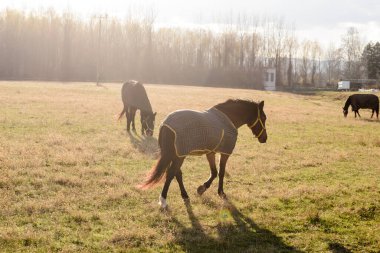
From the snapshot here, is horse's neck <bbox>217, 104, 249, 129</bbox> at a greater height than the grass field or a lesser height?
greater

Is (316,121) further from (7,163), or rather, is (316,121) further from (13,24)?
(13,24)

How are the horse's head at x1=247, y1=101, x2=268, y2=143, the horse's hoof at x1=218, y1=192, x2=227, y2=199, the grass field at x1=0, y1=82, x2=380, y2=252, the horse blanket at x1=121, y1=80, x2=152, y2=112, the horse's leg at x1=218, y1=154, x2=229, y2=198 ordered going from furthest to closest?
1. the horse blanket at x1=121, y1=80, x2=152, y2=112
2. the horse's head at x1=247, y1=101, x2=268, y2=143
3. the horse's hoof at x1=218, y1=192, x2=227, y2=199
4. the horse's leg at x1=218, y1=154, x2=229, y2=198
5. the grass field at x1=0, y1=82, x2=380, y2=252

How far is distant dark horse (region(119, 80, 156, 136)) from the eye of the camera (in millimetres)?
16406

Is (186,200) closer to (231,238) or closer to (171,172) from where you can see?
(171,172)

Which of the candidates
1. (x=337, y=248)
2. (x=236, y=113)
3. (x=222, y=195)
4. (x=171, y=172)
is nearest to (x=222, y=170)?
(x=222, y=195)

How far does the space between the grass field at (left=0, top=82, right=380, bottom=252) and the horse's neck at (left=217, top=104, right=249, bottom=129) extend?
5.37 ft

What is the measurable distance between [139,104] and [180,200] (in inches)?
353

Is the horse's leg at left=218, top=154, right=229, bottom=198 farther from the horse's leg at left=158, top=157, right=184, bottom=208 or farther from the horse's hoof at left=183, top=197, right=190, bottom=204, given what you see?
the horse's leg at left=158, top=157, right=184, bottom=208

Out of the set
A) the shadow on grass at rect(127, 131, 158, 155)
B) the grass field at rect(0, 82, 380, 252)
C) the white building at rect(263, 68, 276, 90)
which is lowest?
the grass field at rect(0, 82, 380, 252)

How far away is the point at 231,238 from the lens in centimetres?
659

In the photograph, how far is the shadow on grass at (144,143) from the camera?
1348cm

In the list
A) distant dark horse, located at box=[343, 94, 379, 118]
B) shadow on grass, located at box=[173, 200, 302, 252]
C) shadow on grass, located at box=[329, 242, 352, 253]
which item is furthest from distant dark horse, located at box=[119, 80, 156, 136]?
distant dark horse, located at box=[343, 94, 379, 118]

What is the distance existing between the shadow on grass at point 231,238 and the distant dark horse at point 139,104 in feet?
30.1

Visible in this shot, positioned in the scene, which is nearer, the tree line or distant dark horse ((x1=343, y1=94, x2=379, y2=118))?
distant dark horse ((x1=343, y1=94, x2=379, y2=118))
